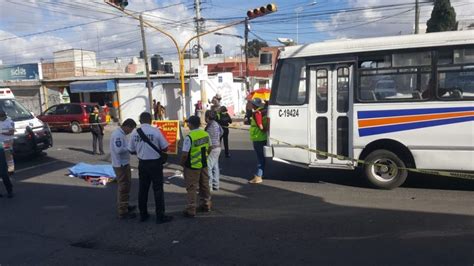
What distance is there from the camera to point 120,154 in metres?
6.79

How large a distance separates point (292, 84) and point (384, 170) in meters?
2.54

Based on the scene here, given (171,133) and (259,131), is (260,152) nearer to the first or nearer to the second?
(259,131)

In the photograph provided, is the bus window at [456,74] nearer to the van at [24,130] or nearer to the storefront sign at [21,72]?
the van at [24,130]

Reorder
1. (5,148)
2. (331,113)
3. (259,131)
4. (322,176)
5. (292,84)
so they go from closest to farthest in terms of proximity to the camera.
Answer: (331,113), (292,84), (5,148), (259,131), (322,176)

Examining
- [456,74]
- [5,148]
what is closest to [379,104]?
[456,74]

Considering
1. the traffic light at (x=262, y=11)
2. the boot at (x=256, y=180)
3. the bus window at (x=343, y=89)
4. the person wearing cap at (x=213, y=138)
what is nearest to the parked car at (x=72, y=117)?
the traffic light at (x=262, y=11)

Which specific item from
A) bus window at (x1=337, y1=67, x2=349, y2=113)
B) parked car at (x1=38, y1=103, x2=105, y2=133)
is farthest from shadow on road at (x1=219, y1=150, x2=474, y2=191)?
parked car at (x1=38, y1=103, x2=105, y2=133)

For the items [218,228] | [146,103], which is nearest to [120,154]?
[218,228]

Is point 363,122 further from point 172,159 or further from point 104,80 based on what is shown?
point 104,80

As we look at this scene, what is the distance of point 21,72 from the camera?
35.0 metres

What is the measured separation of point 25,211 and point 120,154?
2466mm

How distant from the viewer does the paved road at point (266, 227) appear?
16.9 feet

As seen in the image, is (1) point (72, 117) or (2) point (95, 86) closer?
(1) point (72, 117)

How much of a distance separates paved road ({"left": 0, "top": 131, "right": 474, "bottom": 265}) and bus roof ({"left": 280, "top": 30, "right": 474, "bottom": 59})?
274 cm
